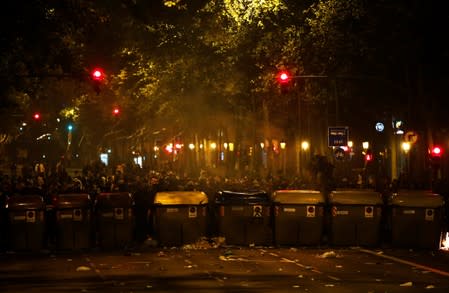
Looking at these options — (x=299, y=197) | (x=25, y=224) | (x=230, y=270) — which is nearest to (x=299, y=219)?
(x=299, y=197)

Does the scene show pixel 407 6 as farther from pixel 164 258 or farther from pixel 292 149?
pixel 292 149

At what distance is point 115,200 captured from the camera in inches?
886

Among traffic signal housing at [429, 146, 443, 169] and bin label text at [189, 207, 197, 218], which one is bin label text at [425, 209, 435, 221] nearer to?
bin label text at [189, 207, 197, 218]

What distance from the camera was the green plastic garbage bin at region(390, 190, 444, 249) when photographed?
21.9m

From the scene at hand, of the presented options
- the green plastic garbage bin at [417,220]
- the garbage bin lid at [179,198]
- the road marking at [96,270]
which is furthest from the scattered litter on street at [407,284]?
the garbage bin lid at [179,198]

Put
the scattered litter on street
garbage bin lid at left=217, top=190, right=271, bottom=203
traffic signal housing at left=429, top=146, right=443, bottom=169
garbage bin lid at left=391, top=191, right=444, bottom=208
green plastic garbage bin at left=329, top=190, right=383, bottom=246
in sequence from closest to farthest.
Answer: the scattered litter on street → garbage bin lid at left=391, top=191, right=444, bottom=208 → green plastic garbage bin at left=329, top=190, right=383, bottom=246 → garbage bin lid at left=217, top=190, right=271, bottom=203 → traffic signal housing at left=429, top=146, right=443, bottom=169

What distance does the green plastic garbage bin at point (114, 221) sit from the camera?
73.4 feet

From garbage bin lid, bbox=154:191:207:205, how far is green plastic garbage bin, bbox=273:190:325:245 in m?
1.92

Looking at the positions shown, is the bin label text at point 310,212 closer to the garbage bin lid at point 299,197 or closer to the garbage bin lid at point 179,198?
the garbage bin lid at point 299,197

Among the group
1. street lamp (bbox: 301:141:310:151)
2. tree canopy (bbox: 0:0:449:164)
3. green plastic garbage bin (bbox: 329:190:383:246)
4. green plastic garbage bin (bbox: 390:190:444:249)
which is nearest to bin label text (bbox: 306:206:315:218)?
green plastic garbage bin (bbox: 329:190:383:246)

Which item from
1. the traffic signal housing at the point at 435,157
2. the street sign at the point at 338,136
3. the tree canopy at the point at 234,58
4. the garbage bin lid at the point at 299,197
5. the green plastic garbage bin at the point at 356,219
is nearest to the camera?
the green plastic garbage bin at the point at 356,219

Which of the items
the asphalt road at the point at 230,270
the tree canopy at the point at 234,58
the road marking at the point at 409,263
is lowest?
the road marking at the point at 409,263

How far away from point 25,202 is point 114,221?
7.10 ft

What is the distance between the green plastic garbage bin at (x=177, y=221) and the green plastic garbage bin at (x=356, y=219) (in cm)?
327
